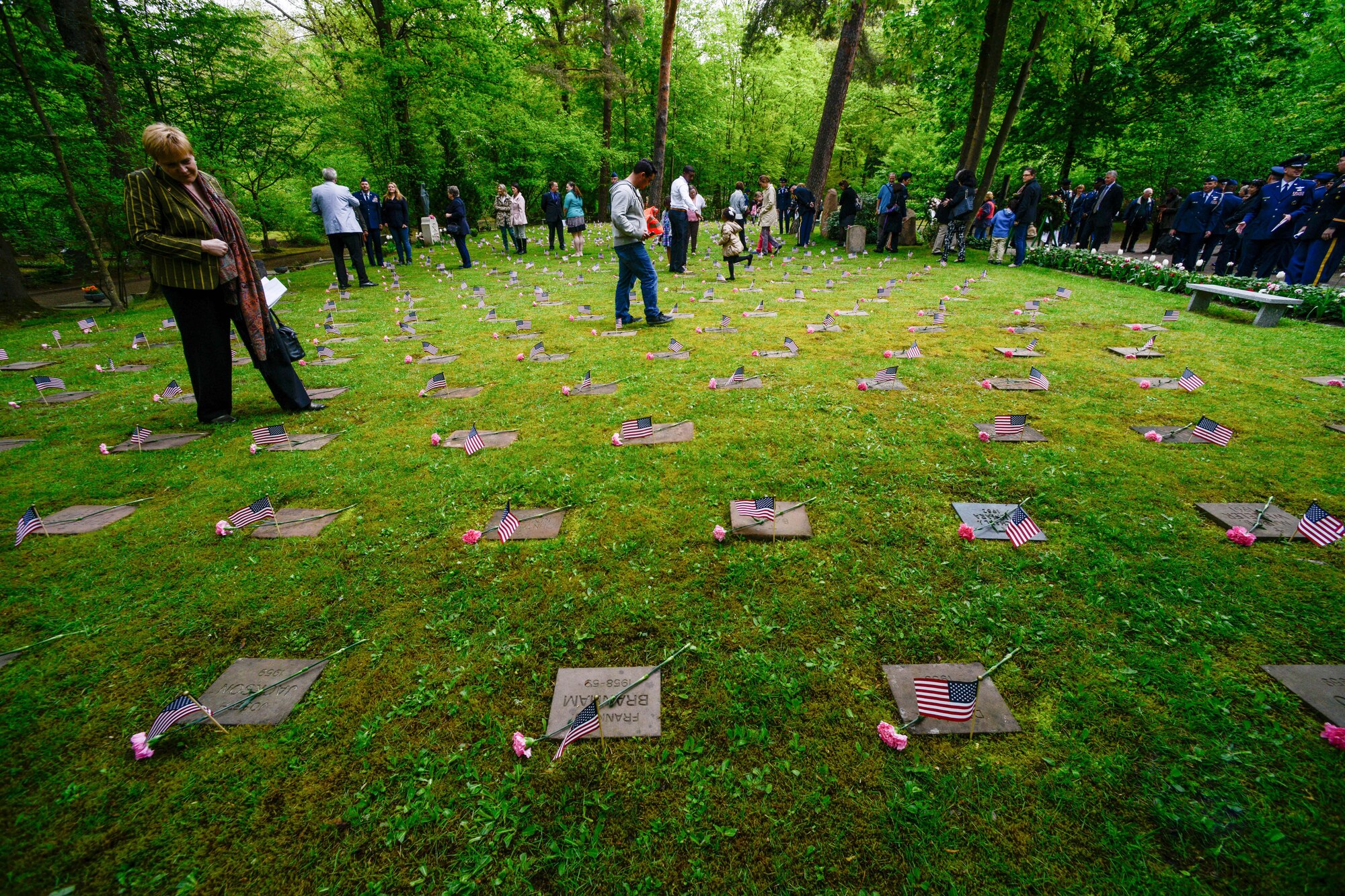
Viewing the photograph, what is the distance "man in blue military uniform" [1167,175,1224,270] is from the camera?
1175 centimetres

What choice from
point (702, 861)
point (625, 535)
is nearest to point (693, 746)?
point (702, 861)

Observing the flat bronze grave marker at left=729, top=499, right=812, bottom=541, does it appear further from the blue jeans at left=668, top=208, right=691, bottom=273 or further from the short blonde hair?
the blue jeans at left=668, top=208, right=691, bottom=273

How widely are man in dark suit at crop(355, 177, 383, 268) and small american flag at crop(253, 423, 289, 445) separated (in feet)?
36.1

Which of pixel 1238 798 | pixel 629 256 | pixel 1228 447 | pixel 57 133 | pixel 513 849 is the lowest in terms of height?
pixel 513 849

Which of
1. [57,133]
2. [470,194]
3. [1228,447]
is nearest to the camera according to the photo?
[1228,447]

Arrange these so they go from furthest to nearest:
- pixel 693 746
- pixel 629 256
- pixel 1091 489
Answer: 1. pixel 629 256
2. pixel 1091 489
3. pixel 693 746

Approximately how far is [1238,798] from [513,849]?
2161mm

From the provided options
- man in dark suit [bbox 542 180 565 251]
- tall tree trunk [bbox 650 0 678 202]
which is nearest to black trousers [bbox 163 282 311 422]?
tall tree trunk [bbox 650 0 678 202]

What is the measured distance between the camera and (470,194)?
2247cm

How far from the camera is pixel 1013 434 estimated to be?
3.69 meters

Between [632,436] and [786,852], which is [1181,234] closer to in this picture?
[632,436]

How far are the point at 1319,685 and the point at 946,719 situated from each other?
57.3 inches

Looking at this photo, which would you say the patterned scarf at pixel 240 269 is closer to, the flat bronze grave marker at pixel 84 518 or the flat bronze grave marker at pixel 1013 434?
the flat bronze grave marker at pixel 84 518

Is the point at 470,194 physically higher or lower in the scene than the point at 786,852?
higher
